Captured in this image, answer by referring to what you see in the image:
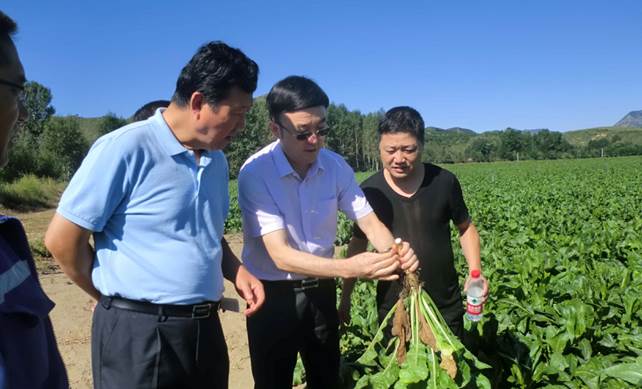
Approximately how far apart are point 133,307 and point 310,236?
944mm

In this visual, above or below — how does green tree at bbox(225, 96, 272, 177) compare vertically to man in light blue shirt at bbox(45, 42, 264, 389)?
above

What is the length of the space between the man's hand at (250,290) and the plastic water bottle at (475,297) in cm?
121

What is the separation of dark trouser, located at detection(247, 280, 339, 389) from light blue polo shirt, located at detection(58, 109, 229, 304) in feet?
1.69

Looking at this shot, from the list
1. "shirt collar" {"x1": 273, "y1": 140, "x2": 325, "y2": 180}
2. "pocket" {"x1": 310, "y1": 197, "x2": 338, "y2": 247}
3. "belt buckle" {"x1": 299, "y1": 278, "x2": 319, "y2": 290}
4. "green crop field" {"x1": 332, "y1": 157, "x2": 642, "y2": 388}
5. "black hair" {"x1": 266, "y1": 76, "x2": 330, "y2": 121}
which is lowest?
"green crop field" {"x1": 332, "y1": 157, "x2": 642, "y2": 388}

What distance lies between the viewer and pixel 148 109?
301 centimetres

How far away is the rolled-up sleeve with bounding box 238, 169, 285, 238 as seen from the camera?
2410mm

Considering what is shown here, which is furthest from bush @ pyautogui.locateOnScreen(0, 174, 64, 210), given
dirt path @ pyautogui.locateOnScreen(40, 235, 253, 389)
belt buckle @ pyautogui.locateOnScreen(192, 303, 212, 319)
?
belt buckle @ pyautogui.locateOnScreen(192, 303, 212, 319)

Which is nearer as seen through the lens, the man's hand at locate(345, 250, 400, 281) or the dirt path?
the man's hand at locate(345, 250, 400, 281)

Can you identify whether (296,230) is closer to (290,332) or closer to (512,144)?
(290,332)

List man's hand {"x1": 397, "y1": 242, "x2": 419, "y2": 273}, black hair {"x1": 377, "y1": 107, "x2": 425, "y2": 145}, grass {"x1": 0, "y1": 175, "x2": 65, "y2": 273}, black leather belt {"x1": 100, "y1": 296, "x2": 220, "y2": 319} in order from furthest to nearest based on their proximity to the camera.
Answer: grass {"x1": 0, "y1": 175, "x2": 65, "y2": 273} → black hair {"x1": 377, "y1": 107, "x2": 425, "y2": 145} → man's hand {"x1": 397, "y1": 242, "x2": 419, "y2": 273} → black leather belt {"x1": 100, "y1": 296, "x2": 220, "y2": 319}

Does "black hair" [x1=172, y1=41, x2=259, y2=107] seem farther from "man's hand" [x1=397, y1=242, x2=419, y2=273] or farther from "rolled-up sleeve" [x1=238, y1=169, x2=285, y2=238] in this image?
"man's hand" [x1=397, y1=242, x2=419, y2=273]

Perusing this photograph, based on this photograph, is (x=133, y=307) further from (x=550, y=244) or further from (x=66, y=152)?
(x=66, y=152)

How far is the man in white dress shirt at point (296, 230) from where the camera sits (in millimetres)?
2400

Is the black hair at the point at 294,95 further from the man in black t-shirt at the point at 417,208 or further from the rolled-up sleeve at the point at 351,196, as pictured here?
the man in black t-shirt at the point at 417,208
